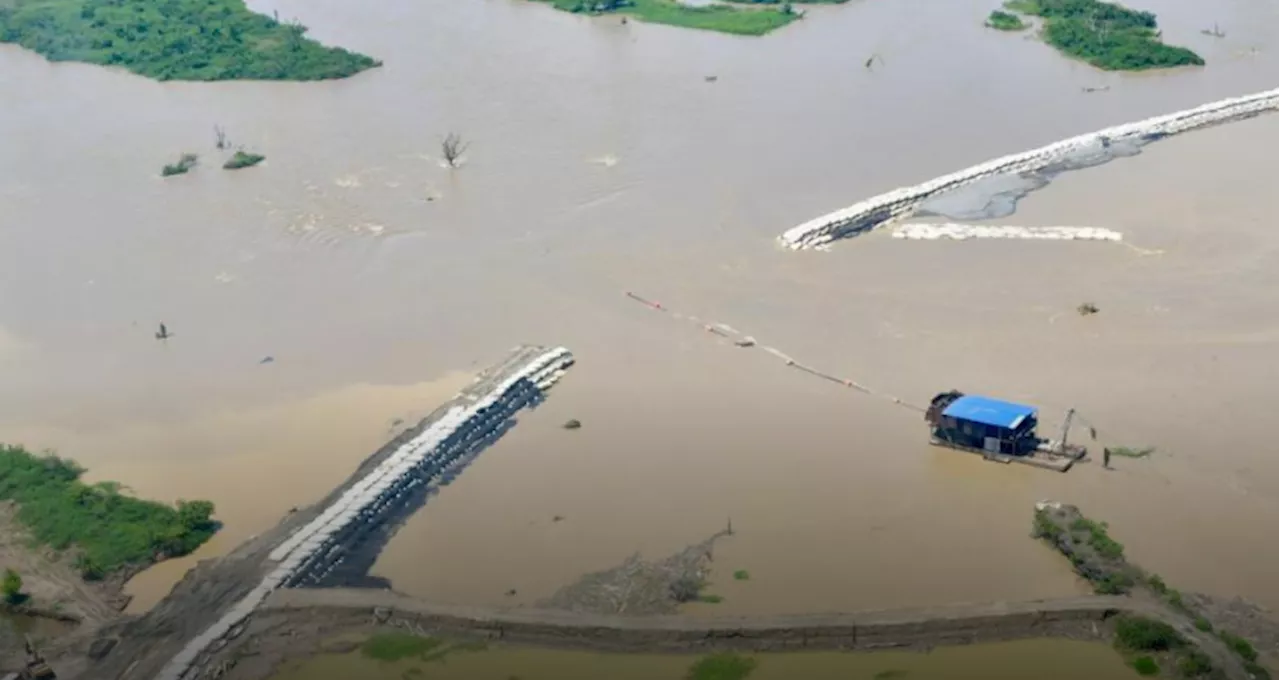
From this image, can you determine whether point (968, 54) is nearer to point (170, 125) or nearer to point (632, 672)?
point (170, 125)

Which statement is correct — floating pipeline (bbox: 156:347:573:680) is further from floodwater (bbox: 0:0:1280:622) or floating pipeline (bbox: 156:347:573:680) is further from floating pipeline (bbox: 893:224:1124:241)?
floating pipeline (bbox: 893:224:1124:241)

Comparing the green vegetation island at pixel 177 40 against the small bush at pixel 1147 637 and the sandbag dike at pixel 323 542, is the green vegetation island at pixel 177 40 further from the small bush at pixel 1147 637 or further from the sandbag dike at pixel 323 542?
the small bush at pixel 1147 637

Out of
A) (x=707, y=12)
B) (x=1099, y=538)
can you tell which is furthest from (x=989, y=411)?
(x=707, y=12)

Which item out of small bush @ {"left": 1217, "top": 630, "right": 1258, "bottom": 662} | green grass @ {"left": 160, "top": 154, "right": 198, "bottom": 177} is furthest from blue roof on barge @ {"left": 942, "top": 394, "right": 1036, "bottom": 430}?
green grass @ {"left": 160, "top": 154, "right": 198, "bottom": 177}

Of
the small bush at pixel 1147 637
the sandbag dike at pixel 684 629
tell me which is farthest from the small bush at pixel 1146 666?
the sandbag dike at pixel 684 629

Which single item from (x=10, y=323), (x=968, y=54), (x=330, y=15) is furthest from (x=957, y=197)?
(x=330, y=15)
